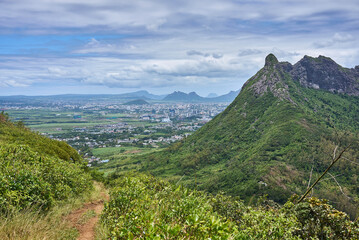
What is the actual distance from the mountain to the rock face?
45 cm

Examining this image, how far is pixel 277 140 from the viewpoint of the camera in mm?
68000

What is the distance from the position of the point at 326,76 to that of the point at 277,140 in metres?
78.0

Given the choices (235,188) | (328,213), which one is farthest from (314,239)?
(235,188)

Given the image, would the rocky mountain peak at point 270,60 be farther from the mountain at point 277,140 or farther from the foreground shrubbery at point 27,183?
the foreground shrubbery at point 27,183

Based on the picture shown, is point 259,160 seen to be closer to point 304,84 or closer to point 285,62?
point 304,84

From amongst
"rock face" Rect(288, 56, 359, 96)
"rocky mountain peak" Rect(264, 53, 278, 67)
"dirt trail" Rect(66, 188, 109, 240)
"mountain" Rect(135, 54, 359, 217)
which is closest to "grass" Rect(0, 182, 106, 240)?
"dirt trail" Rect(66, 188, 109, 240)

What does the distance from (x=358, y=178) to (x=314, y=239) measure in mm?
55542

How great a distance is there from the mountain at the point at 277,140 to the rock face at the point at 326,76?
451mm

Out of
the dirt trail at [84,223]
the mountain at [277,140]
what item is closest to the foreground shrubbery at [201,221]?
the dirt trail at [84,223]

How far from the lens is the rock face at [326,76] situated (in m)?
118

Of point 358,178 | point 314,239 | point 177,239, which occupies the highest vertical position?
point 177,239

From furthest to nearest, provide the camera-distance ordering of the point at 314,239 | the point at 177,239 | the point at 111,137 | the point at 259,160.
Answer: the point at 111,137 → the point at 259,160 → the point at 314,239 → the point at 177,239

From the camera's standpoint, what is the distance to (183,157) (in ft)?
280

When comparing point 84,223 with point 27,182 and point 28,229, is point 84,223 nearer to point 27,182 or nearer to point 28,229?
point 27,182
